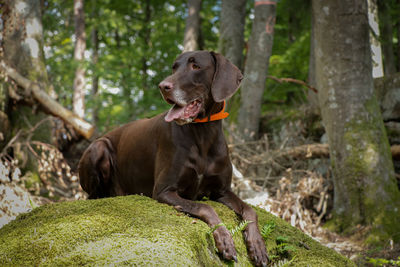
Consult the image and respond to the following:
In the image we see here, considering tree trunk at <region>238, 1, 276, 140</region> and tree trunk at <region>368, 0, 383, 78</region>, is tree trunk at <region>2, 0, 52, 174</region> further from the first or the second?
tree trunk at <region>368, 0, 383, 78</region>

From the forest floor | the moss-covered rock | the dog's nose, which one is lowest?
the forest floor

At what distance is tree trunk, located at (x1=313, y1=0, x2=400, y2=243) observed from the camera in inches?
198

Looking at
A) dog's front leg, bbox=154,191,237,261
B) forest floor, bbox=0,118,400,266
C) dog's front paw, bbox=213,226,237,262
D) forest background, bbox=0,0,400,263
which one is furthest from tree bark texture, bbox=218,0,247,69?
dog's front paw, bbox=213,226,237,262

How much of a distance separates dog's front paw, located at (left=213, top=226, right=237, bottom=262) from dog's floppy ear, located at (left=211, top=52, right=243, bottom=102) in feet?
3.79

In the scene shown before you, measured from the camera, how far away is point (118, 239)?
2.09 m

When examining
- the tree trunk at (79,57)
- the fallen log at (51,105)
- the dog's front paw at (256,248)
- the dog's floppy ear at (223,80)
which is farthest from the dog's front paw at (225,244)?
the tree trunk at (79,57)

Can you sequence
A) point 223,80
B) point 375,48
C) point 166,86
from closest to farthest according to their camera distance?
point 166,86, point 223,80, point 375,48

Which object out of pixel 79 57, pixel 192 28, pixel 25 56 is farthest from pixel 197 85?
pixel 79 57

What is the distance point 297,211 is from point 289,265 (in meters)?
3.22

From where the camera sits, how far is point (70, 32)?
1891 cm

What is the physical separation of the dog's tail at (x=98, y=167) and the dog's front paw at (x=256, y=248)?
228cm

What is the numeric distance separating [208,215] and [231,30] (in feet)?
23.7

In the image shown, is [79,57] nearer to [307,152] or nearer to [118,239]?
[307,152]

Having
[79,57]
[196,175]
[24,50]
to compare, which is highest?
[79,57]
